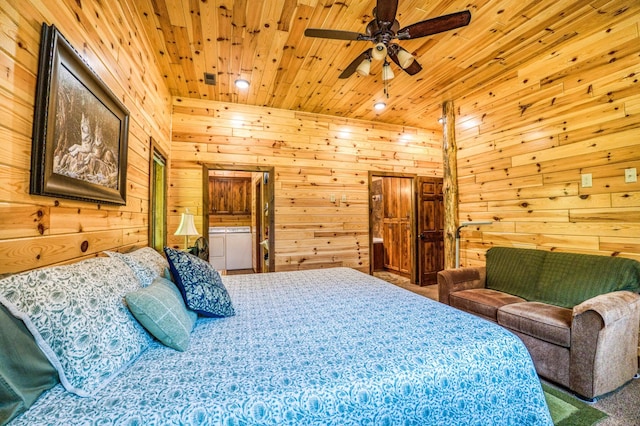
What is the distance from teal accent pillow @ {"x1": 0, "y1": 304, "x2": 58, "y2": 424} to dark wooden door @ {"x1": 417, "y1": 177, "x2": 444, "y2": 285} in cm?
494

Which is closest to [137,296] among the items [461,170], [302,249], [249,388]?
[249,388]

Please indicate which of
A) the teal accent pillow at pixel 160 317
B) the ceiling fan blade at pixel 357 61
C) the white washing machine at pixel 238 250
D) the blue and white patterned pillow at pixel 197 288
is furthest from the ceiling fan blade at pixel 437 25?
the white washing machine at pixel 238 250

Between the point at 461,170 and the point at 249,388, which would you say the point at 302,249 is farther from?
the point at 249,388

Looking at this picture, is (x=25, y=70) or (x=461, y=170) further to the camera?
(x=461, y=170)

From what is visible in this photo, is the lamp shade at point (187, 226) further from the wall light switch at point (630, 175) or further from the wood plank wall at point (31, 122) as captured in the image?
the wall light switch at point (630, 175)

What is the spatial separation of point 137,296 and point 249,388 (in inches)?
26.0

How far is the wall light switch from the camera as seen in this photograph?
88.9 inches

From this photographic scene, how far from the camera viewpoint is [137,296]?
1.21m

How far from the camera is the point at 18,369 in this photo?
2.57ft

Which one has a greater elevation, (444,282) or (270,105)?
(270,105)

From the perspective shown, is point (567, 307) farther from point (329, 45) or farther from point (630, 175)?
point (329, 45)

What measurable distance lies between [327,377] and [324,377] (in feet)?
0.04

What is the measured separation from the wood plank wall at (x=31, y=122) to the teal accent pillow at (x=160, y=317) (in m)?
0.46

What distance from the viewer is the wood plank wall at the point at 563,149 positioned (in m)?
2.33
